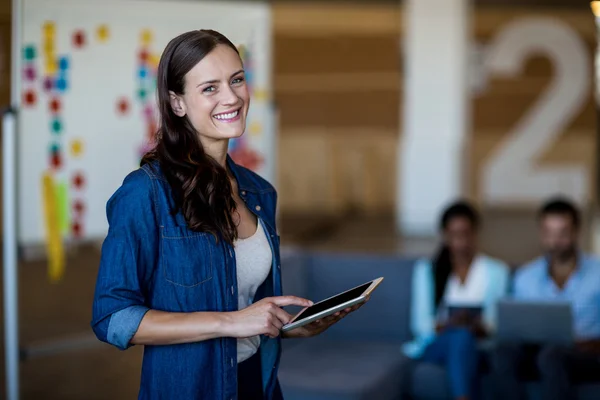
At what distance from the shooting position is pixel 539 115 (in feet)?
40.9

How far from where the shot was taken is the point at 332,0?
14047mm

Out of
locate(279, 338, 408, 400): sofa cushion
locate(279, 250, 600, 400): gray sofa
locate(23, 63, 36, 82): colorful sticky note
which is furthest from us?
locate(23, 63, 36, 82): colorful sticky note

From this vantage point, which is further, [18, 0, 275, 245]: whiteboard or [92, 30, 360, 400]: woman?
[18, 0, 275, 245]: whiteboard

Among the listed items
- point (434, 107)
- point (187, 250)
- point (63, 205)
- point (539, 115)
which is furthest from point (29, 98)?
point (539, 115)

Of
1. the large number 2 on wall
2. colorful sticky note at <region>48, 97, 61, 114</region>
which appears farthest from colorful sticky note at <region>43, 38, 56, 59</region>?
the large number 2 on wall

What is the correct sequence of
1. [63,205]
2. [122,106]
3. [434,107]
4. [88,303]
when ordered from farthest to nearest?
[434,107] < [88,303] < [122,106] < [63,205]

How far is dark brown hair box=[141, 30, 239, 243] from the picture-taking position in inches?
64.4

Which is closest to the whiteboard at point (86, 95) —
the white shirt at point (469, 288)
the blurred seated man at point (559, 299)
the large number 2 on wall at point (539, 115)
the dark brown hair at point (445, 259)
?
the dark brown hair at point (445, 259)

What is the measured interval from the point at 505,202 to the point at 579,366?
1005cm

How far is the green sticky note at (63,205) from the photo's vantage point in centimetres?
439

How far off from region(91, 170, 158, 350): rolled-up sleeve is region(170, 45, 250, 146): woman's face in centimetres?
17

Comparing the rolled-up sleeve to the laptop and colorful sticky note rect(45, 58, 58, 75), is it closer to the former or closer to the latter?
the laptop

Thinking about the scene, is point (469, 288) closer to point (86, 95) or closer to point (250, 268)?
point (86, 95)

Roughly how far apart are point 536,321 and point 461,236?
0.63m
